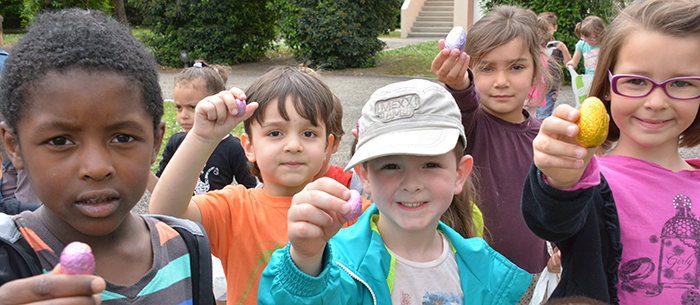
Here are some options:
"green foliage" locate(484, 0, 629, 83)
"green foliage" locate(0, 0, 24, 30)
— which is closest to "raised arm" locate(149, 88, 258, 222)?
"green foliage" locate(484, 0, 629, 83)

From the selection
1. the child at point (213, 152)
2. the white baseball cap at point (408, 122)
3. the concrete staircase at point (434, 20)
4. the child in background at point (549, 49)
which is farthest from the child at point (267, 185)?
the concrete staircase at point (434, 20)

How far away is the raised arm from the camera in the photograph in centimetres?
202

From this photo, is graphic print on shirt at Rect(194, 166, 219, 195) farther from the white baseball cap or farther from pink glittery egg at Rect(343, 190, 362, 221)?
pink glittery egg at Rect(343, 190, 362, 221)

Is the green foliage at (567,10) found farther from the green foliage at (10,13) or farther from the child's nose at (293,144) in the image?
the green foliage at (10,13)

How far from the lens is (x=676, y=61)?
6.23 ft

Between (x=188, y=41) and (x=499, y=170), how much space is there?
656 inches

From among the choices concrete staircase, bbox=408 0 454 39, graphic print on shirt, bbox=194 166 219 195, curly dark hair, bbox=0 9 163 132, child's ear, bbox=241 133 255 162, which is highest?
curly dark hair, bbox=0 9 163 132

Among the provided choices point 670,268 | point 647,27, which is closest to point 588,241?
point 670,268

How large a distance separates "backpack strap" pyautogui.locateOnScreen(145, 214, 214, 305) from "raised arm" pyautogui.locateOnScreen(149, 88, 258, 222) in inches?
7.7

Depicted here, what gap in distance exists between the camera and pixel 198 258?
182 centimetres

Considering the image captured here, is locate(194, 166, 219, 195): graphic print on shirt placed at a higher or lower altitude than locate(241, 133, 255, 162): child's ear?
lower

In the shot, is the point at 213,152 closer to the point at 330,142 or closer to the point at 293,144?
the point at 330,142

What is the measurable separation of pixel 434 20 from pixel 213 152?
27797 millimetres

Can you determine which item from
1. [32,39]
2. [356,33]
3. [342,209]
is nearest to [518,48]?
[342,209]
